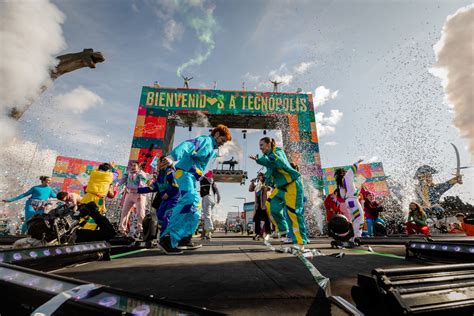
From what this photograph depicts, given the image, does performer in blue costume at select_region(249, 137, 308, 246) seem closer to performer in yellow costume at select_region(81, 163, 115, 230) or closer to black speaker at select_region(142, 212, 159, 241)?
black speaker at select_region(142, 212, 159, 241)

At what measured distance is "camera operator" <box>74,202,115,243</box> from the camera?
408 cm

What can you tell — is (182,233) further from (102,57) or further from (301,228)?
(102,57)

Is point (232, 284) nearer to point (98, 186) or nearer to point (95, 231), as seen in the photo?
point (95, 231)

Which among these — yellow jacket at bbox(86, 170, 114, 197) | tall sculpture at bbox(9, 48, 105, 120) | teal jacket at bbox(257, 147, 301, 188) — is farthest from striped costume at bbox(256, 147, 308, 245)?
tall sculpture at bbox(9, 48, 105, 120)

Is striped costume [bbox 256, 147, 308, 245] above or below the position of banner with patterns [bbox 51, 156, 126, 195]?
below

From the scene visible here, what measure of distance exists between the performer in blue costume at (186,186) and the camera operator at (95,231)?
156 cm

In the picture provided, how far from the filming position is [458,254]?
1.96 metres

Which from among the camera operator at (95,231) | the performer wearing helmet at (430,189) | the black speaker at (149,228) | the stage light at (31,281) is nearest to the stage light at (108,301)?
the stage light at (31,281)

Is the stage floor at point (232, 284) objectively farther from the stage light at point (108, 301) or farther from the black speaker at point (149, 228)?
the black speaker at point (149, 228)

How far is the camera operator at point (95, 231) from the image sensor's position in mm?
4078

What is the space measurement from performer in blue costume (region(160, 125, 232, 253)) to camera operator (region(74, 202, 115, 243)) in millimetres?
1560

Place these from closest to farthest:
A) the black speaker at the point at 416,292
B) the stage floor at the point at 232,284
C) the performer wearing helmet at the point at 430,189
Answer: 1. the black speaker at the point at 416,292
2. the stage floor at the point at 232,284
3. the performer wearing helmet at the point at 430,189

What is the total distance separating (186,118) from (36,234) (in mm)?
12592

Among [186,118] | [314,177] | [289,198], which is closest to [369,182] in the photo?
[314,177]
